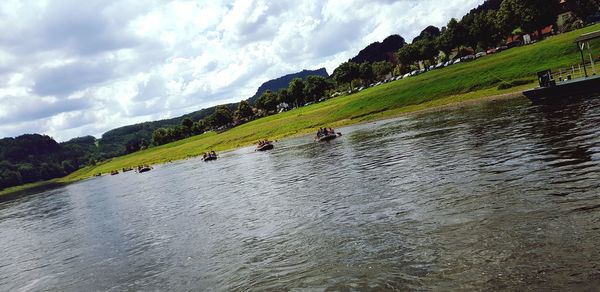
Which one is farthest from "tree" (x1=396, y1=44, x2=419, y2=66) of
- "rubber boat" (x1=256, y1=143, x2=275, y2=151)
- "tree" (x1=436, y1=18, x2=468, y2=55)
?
"rubber boat" (x1=256, y1=143, x2=275, y2=151)

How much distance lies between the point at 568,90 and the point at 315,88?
143m

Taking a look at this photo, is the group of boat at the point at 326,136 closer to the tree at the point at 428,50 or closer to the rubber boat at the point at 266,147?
the rubber boat at the point at 266,147

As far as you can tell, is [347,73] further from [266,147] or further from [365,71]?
[266,147]

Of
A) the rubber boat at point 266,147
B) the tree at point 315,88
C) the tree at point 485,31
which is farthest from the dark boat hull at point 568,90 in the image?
the tree at point 315,88

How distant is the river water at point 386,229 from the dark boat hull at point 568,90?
16.9 feet

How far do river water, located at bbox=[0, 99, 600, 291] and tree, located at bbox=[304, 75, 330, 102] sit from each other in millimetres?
146254

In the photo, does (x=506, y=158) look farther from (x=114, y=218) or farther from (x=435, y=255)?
(x=114, y=218)

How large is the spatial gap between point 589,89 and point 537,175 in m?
30.4

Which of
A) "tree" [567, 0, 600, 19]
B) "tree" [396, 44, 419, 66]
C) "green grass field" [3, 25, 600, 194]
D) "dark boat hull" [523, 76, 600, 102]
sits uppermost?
"tree" [396, 44, 419, 66]

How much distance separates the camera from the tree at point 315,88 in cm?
18512

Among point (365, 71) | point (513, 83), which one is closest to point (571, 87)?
point (513, 83)

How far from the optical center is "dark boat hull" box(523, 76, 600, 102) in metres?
42.6

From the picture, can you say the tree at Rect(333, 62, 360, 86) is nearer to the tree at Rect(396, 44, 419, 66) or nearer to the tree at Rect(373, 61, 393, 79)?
the tree at Rect(396, 44, 419, 66)

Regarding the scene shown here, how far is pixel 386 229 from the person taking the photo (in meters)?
17.1
